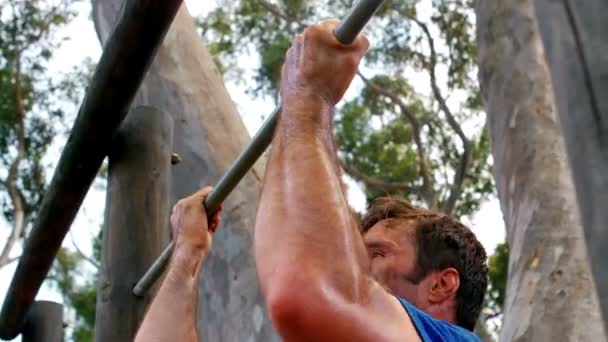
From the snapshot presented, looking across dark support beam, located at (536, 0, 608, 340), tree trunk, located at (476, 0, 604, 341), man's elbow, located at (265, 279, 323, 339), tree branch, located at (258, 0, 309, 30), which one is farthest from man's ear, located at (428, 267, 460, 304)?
tree branch, located at (258, 0, 309, 30)

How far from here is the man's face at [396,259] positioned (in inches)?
85.1

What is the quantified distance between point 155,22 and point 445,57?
28.6 ft

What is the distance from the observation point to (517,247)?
4.23 metres

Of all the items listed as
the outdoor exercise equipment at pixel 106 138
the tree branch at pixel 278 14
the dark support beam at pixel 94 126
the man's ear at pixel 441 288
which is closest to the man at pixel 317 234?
the outdoor exercise equipment at pixel 106 138

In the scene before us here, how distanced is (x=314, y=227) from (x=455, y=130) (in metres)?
9.04

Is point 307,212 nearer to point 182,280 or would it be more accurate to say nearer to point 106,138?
point 182,280

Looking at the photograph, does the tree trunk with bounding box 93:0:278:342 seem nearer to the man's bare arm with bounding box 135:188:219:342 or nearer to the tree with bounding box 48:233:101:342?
the man's bare arm with bounding box 135:188:219:342

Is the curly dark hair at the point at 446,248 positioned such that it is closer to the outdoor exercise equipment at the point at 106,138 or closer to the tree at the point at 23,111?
the outdoor exercise equipment at the point at 106,138

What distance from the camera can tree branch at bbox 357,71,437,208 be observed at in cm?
1095

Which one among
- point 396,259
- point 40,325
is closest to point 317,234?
point 396,259

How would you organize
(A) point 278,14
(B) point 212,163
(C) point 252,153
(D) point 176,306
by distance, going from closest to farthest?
(C) point 252,153
(D) point 176,306
(B) point 212,163
(A) point 278,14

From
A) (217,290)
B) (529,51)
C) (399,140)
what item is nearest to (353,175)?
(399,140)

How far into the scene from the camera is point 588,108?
2.56 feet

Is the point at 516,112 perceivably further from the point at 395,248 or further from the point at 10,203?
the point at 10,203
